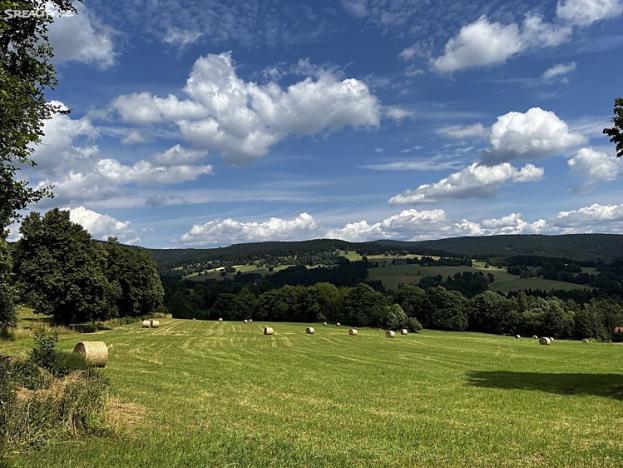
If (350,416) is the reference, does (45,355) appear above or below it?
above

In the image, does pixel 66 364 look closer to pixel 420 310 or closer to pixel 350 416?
pixel 350 416

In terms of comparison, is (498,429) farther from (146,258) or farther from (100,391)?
(146,258)

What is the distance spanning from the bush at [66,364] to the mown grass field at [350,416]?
6.02ft

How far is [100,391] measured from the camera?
48.3 feet

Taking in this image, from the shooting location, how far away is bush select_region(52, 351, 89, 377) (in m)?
18.3

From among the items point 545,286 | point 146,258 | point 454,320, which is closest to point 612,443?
point 146,258

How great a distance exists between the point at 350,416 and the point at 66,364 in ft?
36.8

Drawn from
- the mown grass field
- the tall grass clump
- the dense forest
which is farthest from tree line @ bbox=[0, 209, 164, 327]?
the dense forest

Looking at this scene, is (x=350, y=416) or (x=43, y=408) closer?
(x=43, y=408)

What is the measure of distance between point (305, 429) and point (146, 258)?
75.3 meters

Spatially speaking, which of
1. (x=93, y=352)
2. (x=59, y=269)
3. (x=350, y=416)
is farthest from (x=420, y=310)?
(x=350, y=416)

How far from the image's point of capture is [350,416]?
55.9 feet

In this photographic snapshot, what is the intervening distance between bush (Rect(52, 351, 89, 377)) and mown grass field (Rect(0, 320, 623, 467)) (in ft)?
6.02

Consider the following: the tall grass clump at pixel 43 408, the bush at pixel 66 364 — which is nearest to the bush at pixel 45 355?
the bush at pixel 66 364
